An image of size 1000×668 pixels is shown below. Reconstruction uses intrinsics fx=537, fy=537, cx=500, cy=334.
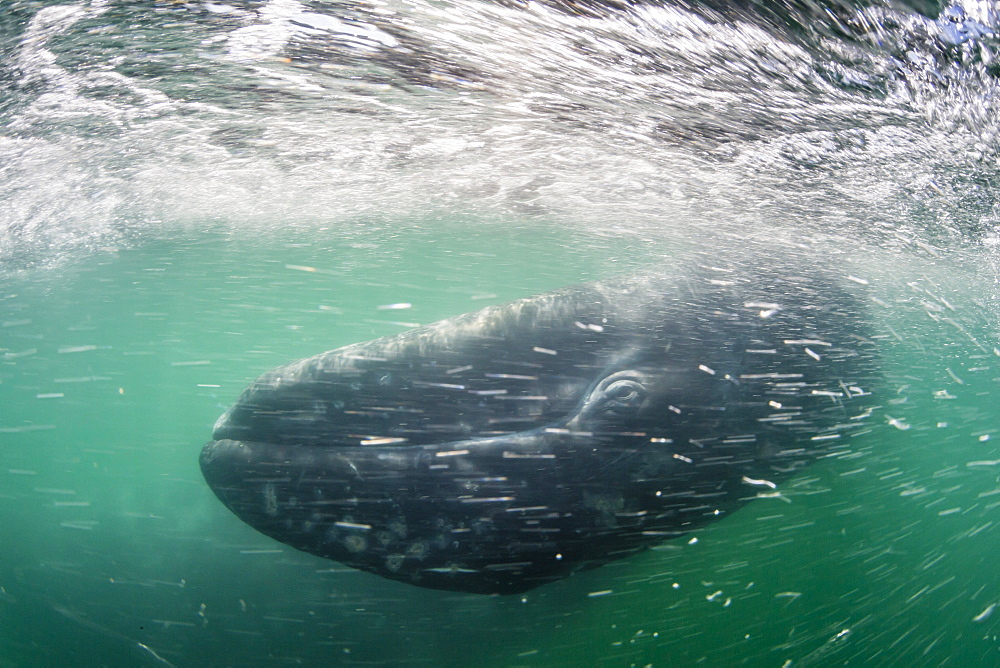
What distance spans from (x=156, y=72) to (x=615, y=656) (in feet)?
25.8

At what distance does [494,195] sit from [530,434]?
459cm

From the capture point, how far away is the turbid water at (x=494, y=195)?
3.32 meters

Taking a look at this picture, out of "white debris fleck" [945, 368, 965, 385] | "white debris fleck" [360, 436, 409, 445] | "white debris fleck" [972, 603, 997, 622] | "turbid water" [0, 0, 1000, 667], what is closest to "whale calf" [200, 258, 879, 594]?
"white debris fleck" [360, 436, 409, 445]

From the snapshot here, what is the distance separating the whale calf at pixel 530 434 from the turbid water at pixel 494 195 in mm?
993

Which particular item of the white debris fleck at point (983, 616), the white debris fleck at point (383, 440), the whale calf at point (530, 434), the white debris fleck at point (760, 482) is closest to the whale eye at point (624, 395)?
the whale calf at point (530, 434)

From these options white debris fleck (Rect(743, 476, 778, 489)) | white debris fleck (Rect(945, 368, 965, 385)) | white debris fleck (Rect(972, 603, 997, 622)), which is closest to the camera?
white debris fleck (Rect(743, 476, 778, 489))

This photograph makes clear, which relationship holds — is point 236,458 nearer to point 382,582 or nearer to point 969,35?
point 382,582

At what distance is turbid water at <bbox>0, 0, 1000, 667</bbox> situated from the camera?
332 centimetres

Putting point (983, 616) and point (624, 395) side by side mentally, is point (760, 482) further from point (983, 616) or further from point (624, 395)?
point (983, 616)

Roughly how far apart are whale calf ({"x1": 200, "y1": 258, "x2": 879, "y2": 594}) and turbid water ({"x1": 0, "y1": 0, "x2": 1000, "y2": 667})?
0.99 metres

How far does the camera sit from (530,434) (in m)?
3.92

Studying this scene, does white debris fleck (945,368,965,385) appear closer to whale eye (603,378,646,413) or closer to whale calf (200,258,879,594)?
whale calf (200,258,879,594)

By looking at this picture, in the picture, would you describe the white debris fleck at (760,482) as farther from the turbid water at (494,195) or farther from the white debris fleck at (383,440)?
the white debris fleck at (383,440)

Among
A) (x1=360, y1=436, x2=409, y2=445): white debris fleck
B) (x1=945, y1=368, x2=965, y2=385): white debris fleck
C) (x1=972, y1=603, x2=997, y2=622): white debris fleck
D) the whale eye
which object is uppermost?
the whale eye
